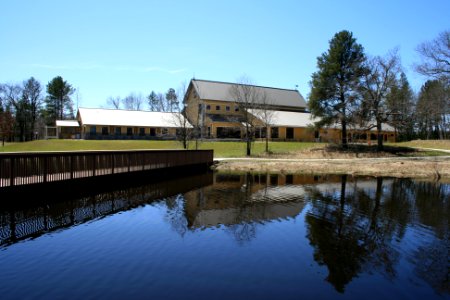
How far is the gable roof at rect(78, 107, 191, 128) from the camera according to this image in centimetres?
5288

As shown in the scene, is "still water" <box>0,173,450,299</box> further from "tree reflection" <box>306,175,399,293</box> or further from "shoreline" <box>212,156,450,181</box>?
"shoreline" <box>212,156,450,181</box>

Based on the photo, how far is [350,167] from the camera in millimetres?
30359

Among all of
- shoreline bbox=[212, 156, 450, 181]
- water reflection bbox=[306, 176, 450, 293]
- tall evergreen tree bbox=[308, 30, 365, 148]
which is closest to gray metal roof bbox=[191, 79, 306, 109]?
tall evergreen tree bbox=[308, 30, 365, 148]

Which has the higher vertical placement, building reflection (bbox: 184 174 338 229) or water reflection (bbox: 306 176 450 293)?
water reflection (bbox: 306 176 450 293)

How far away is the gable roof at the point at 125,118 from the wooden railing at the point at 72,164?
29.3 meters

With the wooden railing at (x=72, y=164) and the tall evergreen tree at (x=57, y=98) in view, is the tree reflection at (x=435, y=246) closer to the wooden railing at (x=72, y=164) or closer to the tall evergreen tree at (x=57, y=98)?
the wooden railing at (x=72, y=164)

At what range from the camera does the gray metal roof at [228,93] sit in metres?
57.7

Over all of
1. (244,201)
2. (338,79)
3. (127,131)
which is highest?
(338,79)

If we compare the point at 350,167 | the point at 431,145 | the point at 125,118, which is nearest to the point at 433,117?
the point at 431,145

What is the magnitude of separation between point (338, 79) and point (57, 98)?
59452mm

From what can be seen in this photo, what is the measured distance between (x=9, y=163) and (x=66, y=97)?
7163 centimetres

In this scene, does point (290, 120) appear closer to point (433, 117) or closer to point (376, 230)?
point (433, 117)

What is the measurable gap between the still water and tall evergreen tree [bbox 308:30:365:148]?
2436cm

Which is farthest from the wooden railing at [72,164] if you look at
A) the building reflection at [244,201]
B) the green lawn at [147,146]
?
the green lawn at [147,146]
